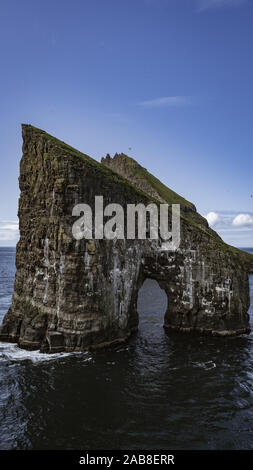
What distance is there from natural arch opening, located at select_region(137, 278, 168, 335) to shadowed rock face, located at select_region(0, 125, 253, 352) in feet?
7.95

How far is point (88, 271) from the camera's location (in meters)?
30.1

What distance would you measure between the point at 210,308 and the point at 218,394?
1449 centimetres

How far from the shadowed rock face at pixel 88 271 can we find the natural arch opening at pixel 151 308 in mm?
2422

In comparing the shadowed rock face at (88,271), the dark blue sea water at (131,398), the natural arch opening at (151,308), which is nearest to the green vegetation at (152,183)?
the natural arch opening at (151,308)

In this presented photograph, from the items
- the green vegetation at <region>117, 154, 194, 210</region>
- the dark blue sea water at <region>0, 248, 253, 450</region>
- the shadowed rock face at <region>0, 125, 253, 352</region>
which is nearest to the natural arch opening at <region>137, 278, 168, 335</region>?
the shadowed rock face at <region>0, 125, 253, 352</region>

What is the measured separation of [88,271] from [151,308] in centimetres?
2354

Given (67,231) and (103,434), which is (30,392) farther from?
(67,231)

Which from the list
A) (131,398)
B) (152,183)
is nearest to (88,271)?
(131,398)

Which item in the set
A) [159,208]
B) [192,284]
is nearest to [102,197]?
[159,208]

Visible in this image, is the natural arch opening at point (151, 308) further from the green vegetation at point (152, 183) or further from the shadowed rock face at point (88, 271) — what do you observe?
the green vegetation at point (152, 183)

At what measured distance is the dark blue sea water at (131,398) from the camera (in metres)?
17.5

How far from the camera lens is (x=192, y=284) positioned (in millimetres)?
37188

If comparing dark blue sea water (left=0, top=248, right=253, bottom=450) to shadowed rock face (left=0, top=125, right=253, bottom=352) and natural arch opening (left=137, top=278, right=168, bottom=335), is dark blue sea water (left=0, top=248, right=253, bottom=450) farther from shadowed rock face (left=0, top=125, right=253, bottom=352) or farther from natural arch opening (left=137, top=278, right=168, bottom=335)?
natural arch opening (left=137, top=278, right=168, bottom=335)

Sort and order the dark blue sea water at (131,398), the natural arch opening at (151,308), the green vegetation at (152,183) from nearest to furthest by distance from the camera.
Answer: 1. the dark blue sea water at (131,398)
2. the natural arch opening at (151,308)
3. the green vegetation at (152,183)
